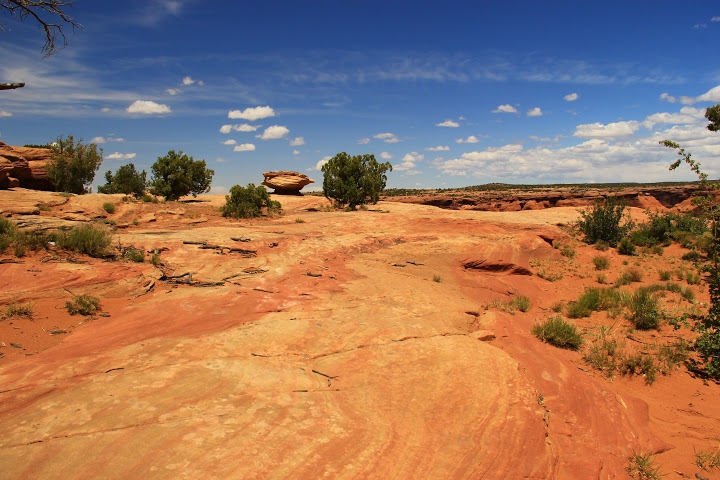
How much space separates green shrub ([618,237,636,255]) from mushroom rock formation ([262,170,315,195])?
105 ft

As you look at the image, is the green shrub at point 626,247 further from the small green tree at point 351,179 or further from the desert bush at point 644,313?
the small green tree at point 351,179

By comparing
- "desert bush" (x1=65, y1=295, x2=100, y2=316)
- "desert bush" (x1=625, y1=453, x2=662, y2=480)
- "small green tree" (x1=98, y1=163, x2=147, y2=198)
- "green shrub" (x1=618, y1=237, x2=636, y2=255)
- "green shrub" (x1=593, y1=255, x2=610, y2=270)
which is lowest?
"desert bush" (x1=625, y1=453, x2=662, y2=480)

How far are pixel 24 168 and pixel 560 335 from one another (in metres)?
29.2

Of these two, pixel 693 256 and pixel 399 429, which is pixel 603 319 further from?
pixel 693 256

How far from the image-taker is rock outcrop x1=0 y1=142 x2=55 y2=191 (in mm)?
21312

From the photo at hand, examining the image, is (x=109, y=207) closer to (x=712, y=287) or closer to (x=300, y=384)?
(x=300, y=384)

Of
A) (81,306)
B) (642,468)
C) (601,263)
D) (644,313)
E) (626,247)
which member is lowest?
(642,468)

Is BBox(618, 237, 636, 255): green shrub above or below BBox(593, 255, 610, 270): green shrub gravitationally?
above

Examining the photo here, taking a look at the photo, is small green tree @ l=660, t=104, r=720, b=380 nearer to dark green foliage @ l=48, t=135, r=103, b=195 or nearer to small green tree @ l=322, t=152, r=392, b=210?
small green tree @ l=322, t=152, r=392, b=210

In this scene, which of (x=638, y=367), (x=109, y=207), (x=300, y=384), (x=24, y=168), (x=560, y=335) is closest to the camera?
(x=300, y=384)

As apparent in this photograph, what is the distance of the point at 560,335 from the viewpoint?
27.1 ft

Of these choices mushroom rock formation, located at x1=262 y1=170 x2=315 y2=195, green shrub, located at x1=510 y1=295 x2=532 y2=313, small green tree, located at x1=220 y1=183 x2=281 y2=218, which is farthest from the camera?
mushroom rock formation, located at x1=262 y1=170 x2=315 y2=195

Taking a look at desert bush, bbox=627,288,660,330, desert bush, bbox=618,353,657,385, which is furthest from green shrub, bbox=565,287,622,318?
desert bush, bbox=618,353,657,385

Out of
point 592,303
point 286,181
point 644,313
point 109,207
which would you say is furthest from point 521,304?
point 286,181
